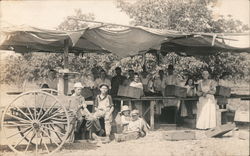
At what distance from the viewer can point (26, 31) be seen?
24.1 ft

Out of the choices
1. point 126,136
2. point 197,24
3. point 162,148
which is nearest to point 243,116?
point 162,148

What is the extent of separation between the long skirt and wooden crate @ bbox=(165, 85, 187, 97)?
58cm

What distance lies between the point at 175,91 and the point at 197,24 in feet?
19.0

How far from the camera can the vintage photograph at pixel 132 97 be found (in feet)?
23.0

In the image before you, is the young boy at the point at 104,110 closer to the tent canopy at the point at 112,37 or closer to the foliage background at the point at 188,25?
the tent canopy at the point at 112,37

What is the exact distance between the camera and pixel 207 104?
9727 mm

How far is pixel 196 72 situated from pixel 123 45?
7.47 metres

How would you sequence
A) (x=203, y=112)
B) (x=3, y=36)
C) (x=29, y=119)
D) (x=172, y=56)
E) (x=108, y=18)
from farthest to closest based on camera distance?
A: (x=108, y=18), (x=172, y=56), (x=203, y=112), (x=3, y=36), (x=29, y=119)

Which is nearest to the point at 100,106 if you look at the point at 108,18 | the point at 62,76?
the point at 62,76

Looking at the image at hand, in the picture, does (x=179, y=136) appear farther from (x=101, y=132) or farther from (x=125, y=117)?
(x=101, y=132)

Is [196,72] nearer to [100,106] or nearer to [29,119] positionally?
[100,106]

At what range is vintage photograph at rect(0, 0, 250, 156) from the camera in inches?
276

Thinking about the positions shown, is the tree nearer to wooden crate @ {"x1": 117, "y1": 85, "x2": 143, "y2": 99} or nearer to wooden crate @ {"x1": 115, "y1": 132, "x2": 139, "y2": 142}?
wooden crate @ {"x1": 117, "y1": 85, "x2": 143, "y2": 99}

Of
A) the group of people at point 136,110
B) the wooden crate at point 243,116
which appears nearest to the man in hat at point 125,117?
the group of people at point 136,110
